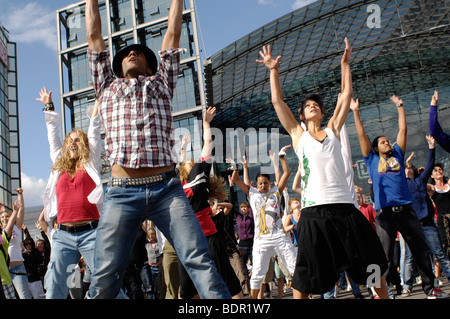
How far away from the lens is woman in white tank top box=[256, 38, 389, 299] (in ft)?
10.7

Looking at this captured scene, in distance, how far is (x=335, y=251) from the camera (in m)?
3.34

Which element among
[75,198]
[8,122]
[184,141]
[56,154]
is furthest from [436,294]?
[8,122]

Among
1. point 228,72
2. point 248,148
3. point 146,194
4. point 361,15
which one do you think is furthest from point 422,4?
point 146,194

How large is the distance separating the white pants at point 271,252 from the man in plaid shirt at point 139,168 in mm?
3661

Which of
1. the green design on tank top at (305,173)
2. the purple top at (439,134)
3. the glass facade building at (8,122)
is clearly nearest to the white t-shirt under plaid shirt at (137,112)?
the green design on tank top at (305,173)

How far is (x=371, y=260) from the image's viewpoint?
325 centimetres

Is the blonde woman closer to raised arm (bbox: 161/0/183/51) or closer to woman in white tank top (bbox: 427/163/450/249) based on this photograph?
raised arm (bbox: 161/0/183/51)

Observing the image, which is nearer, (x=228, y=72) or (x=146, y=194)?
(x=146, y=194)

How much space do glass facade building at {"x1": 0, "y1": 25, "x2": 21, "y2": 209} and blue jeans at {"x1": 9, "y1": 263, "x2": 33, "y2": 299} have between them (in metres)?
42.8

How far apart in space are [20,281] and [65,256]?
3.25m

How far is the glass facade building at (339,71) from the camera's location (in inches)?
1168
